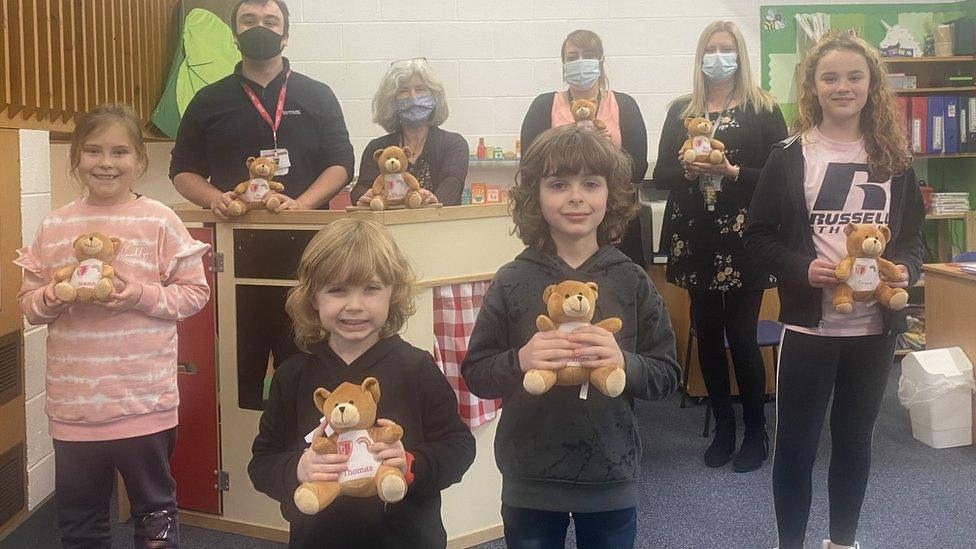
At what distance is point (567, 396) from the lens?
4.79 feet

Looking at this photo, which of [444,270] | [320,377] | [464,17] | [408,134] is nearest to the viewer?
[320,377]

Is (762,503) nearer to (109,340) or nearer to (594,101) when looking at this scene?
(594,101)

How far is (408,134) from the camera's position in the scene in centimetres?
269

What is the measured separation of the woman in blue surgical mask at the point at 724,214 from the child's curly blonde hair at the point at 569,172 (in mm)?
1289

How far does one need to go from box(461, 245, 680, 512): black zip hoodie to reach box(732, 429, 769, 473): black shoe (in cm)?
161

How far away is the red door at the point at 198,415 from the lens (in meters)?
2.47

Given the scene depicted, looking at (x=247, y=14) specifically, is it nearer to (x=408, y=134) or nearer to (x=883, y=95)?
(x=408, y=134)

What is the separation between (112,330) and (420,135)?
4.01 feet

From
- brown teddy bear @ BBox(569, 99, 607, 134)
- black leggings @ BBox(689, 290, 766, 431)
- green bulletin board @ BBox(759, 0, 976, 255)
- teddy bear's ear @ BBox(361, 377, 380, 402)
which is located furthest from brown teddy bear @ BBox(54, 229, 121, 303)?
green bulletin board @ BBox(759, 0, 976, 255)

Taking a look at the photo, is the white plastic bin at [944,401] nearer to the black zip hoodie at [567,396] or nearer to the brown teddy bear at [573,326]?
the black zip hoodie at [567,396]

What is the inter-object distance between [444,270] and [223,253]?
Answer: 0.69 metres

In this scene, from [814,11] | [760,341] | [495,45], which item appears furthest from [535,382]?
[814,11]

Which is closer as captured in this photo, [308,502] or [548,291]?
[308,502]

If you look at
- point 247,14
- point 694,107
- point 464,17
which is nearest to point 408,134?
point 247,14
